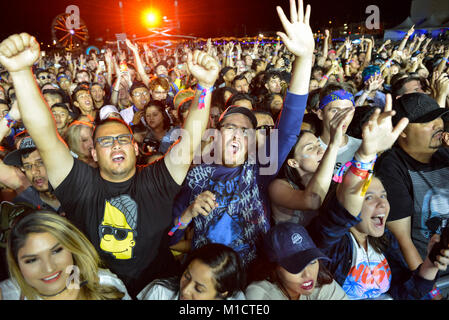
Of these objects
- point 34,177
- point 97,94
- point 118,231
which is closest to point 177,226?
point 118,231

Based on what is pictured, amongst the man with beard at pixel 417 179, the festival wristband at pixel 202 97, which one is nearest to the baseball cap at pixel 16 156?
the festival wristband at pixel 202 97

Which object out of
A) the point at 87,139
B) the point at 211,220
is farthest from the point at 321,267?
the point at 87,139

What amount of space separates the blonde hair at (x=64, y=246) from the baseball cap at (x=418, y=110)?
234 cm

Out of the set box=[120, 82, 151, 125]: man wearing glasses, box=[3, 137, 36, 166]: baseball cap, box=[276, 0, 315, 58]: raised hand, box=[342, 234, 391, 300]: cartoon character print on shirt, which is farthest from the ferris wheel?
box=[342, 234, 391, 300]: cartoon character print on shirt

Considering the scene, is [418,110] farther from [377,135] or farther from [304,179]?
[304,179]

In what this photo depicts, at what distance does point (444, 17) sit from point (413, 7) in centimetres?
376

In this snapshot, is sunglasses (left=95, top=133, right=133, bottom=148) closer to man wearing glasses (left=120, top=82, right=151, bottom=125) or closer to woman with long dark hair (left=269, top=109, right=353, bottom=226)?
woman with long dark hair (left=269, top=109, right=353, bottom=226)

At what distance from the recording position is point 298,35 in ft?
6.82

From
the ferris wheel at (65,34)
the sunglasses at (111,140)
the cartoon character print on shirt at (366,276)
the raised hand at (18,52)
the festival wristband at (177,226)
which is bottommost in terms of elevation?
the cartoon character print on shirt at (366,276)

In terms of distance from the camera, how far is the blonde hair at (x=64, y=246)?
155 centimetres

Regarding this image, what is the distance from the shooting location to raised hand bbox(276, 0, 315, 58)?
2057 mm

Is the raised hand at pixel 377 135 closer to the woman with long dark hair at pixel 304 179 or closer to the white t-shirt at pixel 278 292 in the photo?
the woman with long dark hair at pixel 304 179

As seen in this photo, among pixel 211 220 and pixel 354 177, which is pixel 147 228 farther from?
pixel 354 177

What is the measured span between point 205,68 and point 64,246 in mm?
1372
